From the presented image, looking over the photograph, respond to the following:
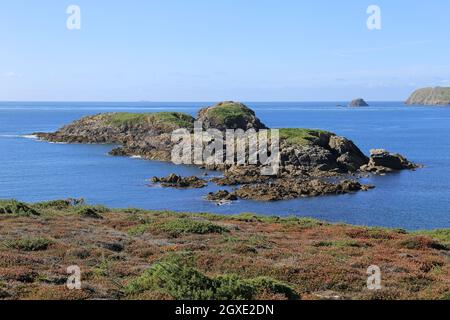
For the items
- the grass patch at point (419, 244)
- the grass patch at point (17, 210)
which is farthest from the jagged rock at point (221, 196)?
the grass patch at point (419, 244)

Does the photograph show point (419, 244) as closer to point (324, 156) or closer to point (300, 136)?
point (324, 156)

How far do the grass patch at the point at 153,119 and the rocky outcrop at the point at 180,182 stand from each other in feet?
199

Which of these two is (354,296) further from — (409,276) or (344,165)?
(344,165)

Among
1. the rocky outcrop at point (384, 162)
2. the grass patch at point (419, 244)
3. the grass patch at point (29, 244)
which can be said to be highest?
the grass patch at point (29, 244)

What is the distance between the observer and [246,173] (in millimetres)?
98938

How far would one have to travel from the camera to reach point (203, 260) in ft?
79.7

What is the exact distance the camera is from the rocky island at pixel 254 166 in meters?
86.9

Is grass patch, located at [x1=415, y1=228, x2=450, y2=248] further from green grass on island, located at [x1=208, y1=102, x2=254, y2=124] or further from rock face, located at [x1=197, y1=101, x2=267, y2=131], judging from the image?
green grass on island, located at [x1=208, y1=102, x2=254, y2=124]

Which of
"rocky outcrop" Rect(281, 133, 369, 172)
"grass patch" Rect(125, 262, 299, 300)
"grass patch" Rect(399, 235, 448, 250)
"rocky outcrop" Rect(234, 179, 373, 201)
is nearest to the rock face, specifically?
"rocky outcrop" Rect(281, 133, 369, 172)

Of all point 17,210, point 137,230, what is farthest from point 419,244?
point 17,210

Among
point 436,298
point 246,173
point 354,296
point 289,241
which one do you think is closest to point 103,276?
point 354,296

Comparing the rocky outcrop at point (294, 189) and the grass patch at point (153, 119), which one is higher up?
the grass patch at point (153, 119)

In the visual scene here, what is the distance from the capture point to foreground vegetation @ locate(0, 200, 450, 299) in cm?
1709

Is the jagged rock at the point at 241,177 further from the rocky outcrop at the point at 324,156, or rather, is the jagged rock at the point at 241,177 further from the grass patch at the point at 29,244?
the grass patch at the point at 29,244
